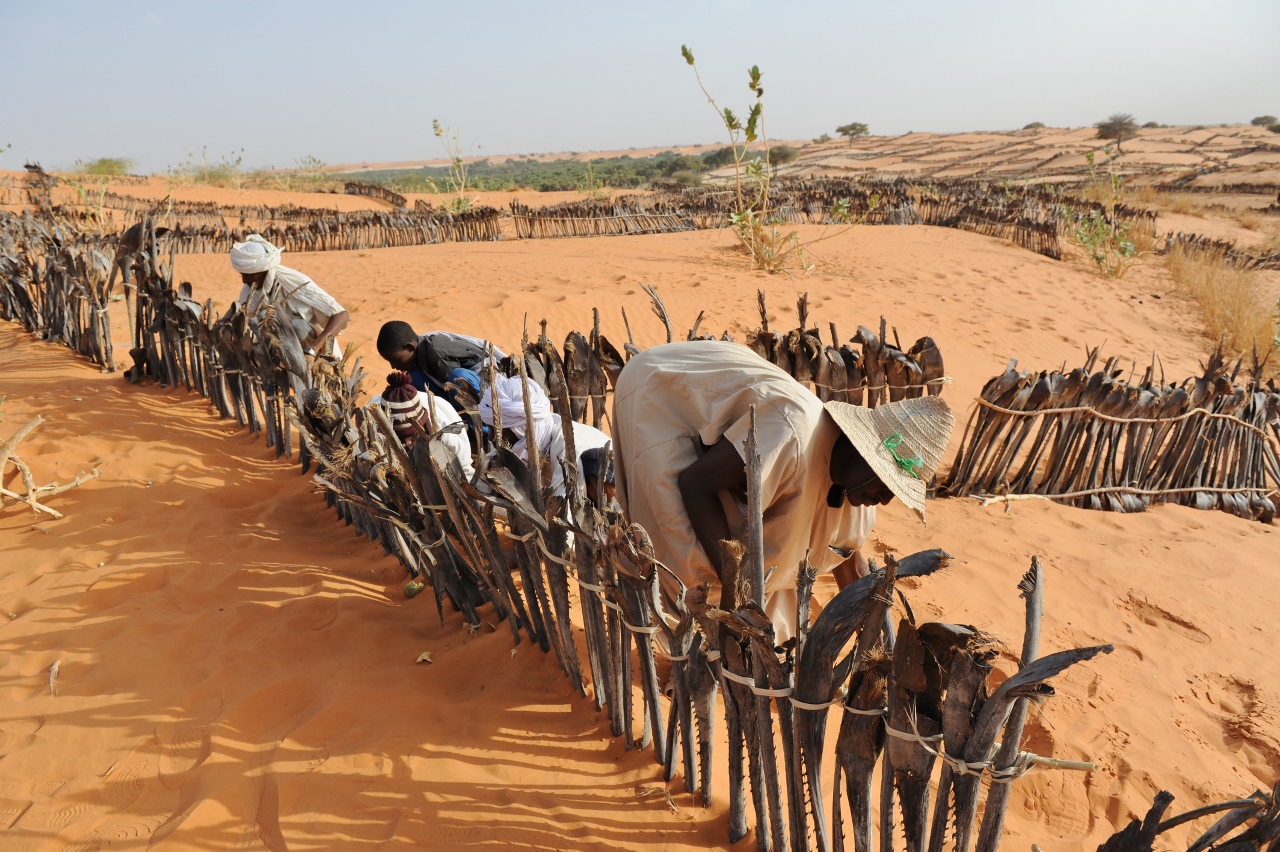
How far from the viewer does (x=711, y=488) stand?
6.96 ft

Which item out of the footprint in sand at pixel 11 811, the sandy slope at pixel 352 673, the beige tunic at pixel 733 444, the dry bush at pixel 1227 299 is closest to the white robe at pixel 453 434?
the sandy slope at pixel 352 673

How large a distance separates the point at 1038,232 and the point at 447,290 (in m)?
11.3

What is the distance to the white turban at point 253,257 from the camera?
4277 millimetres

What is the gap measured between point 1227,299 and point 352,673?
36.7 ft

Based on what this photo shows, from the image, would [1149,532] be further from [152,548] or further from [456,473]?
[152,548]

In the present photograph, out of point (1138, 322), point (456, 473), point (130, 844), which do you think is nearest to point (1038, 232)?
point (1138, 322)

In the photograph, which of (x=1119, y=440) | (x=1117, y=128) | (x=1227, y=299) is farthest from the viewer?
(x=1117, y=128)

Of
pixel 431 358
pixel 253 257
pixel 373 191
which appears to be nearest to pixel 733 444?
pixel 431 358

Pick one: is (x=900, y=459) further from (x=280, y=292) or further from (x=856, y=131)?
(x=856, y=131)

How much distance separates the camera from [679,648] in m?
1.75

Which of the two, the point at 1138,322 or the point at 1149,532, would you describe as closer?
the point at 1149,532

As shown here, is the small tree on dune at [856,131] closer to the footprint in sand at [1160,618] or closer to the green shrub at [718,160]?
the green shrub at [718,160]

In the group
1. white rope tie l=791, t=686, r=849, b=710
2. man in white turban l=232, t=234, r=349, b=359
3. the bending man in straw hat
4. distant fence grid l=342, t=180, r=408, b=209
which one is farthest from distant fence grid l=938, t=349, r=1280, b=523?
→ distant fence grid l=342, t=180, r=408, b=209

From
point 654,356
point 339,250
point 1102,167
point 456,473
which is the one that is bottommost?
point 456,473
